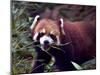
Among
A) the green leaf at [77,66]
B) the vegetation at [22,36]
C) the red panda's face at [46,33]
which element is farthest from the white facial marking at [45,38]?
the green leaf at [77,66]

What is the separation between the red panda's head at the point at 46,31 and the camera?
2119 mm

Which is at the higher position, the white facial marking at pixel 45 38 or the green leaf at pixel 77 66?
the white facial marking at pixel 45 38

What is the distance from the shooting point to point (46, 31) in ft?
7.06

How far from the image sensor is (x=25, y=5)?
82.1 inches

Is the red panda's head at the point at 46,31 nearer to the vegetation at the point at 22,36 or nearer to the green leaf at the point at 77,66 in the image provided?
the vegetation at the point at 22,36

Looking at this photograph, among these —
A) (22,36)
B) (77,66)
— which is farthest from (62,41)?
(22,36)

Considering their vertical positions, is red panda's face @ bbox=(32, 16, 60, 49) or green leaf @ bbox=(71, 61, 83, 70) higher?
red panda's face @ bbox=(32, 16, 60, 49)

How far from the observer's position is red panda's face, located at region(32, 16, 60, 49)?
212 centimetres

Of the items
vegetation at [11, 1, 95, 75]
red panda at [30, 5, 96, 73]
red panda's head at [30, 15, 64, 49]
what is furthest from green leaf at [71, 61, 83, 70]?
vegetation at [11, 1, 95, 75]

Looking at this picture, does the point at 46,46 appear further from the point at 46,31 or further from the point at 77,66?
the point at 77,66

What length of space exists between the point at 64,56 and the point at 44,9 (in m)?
0.54

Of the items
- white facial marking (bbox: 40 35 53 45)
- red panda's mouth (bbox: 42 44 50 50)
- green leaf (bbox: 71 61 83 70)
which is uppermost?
white facial marking (bbox: 40 35 53 45)

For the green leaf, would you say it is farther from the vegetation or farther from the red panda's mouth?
the vegetation

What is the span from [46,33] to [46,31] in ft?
0.07
